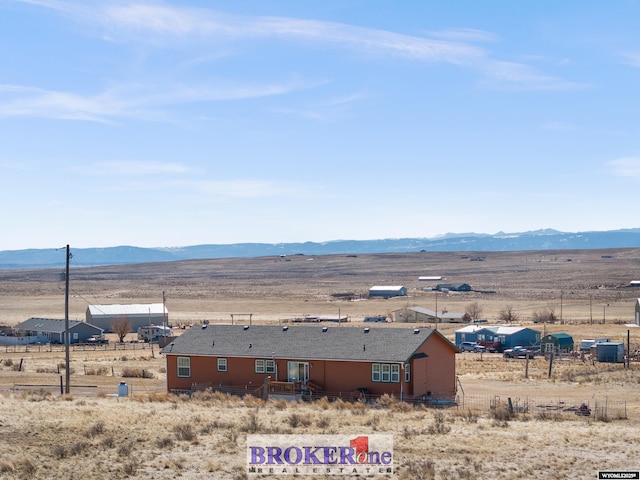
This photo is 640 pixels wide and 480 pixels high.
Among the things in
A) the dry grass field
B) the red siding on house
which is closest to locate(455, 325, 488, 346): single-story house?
the dry grass field

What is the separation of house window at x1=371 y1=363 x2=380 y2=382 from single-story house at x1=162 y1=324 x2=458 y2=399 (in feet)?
0.17

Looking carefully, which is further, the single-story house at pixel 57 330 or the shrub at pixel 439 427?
the single-story house at pixel 57 330

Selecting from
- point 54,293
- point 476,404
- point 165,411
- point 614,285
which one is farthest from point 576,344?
point 54,293

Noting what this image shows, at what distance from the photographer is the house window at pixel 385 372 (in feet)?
134

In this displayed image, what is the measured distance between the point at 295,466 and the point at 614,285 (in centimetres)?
17253

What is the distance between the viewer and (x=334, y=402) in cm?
3809

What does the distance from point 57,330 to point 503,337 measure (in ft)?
161

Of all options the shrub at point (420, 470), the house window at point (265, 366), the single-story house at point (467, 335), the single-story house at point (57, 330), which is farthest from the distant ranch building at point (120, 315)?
the shrub at point (420, 470)

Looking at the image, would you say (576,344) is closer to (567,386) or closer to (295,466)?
(567,386)

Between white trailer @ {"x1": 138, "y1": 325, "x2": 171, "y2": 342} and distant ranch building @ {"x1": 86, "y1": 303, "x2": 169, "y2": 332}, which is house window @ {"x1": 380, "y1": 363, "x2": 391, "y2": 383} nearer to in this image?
white trailer @ {"x1": 138, "y1": 325, "x2": 171, "y2": 342}

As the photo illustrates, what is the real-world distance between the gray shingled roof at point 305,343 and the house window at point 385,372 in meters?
0.45

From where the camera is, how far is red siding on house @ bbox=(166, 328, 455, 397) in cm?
4125

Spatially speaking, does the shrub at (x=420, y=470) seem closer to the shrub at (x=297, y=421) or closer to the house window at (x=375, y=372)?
the shrub at (x=297, y=421)


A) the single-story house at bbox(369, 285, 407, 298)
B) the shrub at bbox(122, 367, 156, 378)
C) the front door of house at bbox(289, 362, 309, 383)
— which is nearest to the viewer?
the front door of house at bbox(289, 362, 309, 383)
